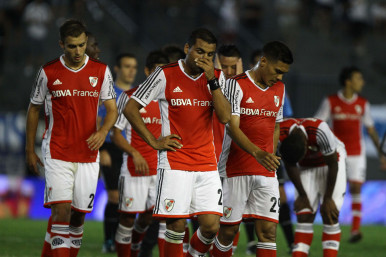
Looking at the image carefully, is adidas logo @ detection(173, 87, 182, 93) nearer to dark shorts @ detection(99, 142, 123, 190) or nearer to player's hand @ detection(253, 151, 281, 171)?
player's hand @ detection(253, 151, 281, 171)

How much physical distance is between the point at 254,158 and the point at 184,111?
2.91 ft

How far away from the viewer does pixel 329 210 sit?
785 cm

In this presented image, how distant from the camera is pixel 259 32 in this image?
20.9 meters

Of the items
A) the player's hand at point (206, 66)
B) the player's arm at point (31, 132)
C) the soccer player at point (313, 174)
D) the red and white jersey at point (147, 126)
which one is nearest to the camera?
the player's hand at point (206, 66)

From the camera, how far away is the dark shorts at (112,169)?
31.6ft

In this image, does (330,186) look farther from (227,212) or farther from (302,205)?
(227,212)

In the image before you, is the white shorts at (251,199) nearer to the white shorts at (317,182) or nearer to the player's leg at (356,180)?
the white shorts at (317,182)

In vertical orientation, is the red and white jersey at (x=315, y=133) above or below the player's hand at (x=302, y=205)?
above

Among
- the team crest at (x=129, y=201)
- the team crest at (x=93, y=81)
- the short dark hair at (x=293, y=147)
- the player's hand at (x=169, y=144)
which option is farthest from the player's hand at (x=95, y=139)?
the short dark hair at (x=293, y=147)

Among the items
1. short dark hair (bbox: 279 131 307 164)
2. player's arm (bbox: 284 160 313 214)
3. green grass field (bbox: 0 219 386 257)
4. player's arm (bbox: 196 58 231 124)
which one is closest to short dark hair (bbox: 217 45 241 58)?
short dark hair (bbox: 279 131 307 164)

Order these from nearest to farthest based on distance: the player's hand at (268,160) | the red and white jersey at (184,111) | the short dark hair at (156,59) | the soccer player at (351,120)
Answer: the player's hand at (268,160)
the red and white jersey at (184,111)
the short dark hair at (156,59)
the soccer player at (351,120)

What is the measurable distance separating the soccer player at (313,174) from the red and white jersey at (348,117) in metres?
4.23

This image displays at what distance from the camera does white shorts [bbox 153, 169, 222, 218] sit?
21.4 ft

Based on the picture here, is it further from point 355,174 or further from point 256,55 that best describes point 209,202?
point 355,174
